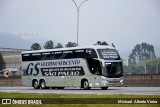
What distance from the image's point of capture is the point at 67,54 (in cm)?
3731

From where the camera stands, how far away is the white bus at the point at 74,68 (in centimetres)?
3462

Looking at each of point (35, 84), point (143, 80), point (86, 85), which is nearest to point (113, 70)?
point (86, 85)

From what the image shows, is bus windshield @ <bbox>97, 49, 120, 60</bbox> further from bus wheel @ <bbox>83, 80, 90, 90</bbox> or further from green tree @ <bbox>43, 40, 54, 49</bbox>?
green tree @ <bbox>43, 40, 54, 49</bbox>

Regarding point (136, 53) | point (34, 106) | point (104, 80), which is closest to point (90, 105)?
point (34, 106)

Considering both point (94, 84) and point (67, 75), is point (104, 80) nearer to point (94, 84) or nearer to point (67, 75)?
point (94, 84)

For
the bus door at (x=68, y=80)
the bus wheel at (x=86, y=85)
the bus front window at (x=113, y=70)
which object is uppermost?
the bus front window at (x=113, y=70)

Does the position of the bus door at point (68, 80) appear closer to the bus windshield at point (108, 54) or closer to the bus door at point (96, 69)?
the bus door at point (96, 69)

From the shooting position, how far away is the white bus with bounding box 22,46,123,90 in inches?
1363

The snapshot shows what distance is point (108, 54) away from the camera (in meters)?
34.8

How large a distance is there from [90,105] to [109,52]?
64.3ft

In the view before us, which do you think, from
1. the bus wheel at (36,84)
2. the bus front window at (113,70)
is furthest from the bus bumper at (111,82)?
the bus wheel at (36,84)

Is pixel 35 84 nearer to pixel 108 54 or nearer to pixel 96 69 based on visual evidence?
pixel 96 69

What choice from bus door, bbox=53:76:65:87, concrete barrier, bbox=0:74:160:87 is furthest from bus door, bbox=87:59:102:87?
concrete barrier, bbox=0:74:160:87

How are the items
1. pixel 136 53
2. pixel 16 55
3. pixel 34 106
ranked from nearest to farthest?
pixel 34 106, pixel 16 55, pixel 136 53
